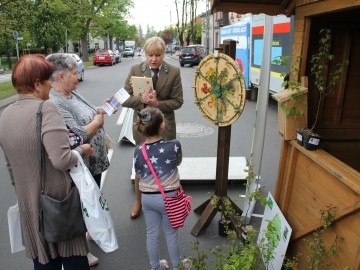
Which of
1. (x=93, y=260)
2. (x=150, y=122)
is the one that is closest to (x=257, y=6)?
(x=150, y=122)

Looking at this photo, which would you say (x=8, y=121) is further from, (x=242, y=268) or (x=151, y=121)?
(x=242, y=268)

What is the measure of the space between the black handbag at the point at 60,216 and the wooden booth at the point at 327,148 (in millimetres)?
1678

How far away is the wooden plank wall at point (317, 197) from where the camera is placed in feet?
6.58

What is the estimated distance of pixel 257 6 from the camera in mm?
2973

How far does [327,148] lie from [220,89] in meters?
1.22

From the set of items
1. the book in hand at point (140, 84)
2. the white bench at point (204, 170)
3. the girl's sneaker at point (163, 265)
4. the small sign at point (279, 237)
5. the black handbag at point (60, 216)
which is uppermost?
the book in hand at point (140, 84)

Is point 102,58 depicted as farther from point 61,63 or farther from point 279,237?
point 279,237

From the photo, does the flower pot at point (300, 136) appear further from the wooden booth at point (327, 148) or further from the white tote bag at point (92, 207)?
the white tote bag at point (92, 207)

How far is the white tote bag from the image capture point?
2.15 metres

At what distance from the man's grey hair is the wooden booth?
138 cm

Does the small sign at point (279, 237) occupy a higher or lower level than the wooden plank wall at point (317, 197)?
lower

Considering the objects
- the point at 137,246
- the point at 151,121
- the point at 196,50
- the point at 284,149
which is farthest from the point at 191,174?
the point at 196,50

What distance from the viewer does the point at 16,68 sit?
197 cm

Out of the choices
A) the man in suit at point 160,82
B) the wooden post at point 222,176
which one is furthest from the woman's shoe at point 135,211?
the man in suit at point 160,82
